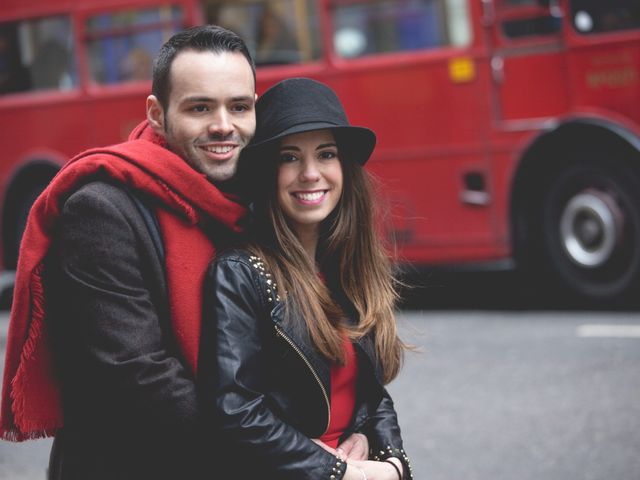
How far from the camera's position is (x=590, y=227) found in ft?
27.2

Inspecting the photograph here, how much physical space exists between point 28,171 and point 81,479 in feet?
27.0

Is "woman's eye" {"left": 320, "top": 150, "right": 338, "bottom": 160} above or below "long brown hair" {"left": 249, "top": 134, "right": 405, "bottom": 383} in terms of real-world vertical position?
above

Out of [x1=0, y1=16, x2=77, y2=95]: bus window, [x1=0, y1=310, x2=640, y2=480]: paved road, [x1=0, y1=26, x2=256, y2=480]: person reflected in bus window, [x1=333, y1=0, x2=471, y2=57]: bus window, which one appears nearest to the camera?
[x1=0, y1=26, x2=256, y2=480]: person reflected in bus window

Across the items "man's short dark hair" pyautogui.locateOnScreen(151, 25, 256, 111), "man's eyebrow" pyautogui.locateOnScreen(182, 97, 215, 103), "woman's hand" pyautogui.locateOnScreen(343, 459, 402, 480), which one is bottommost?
"woman's hand" pyautogui.locateOnScreen(343, 459, 402, 480)

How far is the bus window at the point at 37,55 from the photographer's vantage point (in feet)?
33.8

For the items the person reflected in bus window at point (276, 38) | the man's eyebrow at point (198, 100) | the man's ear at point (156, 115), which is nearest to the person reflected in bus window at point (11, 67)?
the person reflected in bus window at point (276, 38)

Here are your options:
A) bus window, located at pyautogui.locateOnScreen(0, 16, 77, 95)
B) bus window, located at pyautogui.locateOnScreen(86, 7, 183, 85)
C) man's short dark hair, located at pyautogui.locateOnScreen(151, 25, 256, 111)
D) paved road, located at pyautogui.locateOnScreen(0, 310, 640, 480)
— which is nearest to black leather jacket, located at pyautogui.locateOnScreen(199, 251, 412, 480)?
man's short dark hair, located at pyautogui.locateOnScreen(151, 25, 256, 111)

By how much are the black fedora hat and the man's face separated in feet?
0.15

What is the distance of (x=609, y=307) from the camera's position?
8.23 metres

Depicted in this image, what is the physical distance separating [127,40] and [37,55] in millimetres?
1043

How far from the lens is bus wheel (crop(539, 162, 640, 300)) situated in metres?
8.05

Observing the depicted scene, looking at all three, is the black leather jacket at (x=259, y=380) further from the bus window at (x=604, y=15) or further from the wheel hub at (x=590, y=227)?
the bus window at (x=604, y=15)

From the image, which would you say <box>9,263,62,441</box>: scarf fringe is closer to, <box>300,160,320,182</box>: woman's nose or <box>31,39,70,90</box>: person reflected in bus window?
<box>300,160,320,182</box>: woman's nose

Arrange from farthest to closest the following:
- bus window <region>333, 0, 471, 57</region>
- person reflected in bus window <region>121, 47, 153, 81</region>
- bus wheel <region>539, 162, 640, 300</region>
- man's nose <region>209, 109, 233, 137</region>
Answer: person reflected in bus window <region>121, 47, 153, 81</region> < bus window <region>333, 0, 471, 57</region> < bus wheel <region>539, 162, 640, 300</region> < man's nose <region>209, 109, 233, 137</region>
